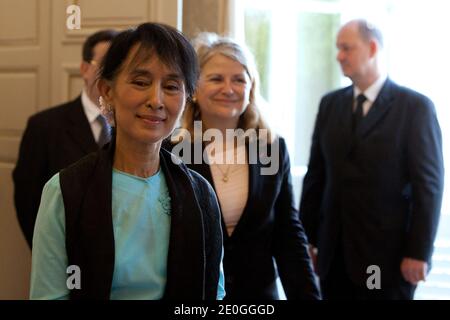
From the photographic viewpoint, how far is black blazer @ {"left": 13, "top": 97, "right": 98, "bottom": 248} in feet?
5.30

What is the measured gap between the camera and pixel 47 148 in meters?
1.66

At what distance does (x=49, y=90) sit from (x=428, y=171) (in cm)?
122

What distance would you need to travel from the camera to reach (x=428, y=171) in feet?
6.03

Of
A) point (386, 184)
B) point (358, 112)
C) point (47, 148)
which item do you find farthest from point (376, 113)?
point (47, 148)

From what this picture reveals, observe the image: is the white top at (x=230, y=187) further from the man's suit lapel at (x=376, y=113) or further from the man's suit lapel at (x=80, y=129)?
the man's suit lapel at (x=376, y=113)

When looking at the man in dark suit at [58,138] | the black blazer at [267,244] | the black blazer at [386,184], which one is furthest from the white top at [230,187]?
the black blazer at [386,184]

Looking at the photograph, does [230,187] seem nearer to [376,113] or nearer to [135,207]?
[135,207]

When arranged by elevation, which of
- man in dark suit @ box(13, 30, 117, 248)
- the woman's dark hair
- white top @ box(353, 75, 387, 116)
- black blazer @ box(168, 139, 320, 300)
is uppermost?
the woman's dark hair

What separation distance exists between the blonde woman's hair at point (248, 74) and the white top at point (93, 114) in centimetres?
29

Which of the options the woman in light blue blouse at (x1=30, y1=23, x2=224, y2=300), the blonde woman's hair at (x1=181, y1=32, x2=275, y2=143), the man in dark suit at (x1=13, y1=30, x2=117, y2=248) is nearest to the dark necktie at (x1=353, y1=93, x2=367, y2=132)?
the blonde woman's hair at (x1=181, y1=32, x2=275, y2=143)

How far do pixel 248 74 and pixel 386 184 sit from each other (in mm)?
632

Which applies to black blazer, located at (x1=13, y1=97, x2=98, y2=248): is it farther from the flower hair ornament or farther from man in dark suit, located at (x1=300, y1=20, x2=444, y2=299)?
man in dark suit, located at (x1=300, y1=20, x2=444, y2=299)
